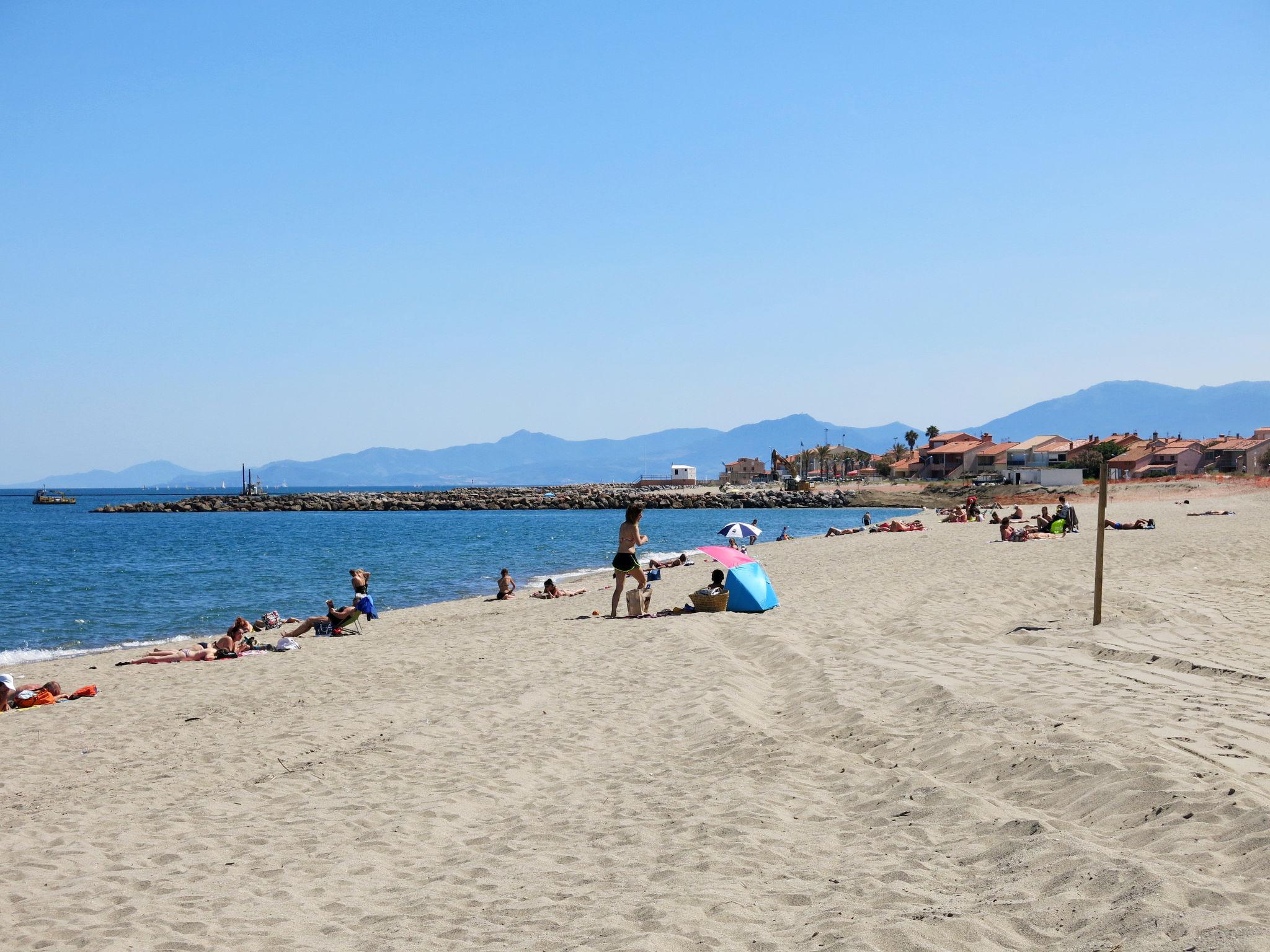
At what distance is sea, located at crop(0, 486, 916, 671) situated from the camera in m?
19.7

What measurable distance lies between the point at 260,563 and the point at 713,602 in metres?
25.5

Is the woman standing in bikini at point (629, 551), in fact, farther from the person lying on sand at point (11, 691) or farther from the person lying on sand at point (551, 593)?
the person lying on sand at point (11, 691)

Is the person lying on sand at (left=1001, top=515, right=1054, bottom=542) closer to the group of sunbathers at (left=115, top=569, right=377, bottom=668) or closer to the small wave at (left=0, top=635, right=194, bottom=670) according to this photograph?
the group of sunbathers at (left=115, top=569, right=377, bottom=668)

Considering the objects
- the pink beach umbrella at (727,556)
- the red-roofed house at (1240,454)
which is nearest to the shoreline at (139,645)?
the pink beach umbrella at (727,556)

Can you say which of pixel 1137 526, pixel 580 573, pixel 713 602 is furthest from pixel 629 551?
pixel 1137 526

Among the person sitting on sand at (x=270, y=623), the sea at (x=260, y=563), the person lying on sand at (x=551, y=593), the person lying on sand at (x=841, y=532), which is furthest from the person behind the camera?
the person lying on sand at (x=841, y=532)

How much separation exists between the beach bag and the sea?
565 cm

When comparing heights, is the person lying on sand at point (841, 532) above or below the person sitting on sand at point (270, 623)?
above

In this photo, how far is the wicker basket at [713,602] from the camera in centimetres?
1358

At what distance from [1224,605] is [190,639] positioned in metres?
17.5

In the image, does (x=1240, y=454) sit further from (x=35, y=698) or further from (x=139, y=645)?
(x=35, y=698)

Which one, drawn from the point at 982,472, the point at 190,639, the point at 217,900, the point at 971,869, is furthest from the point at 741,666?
the point at 982,472

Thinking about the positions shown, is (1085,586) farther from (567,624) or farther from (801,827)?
(801,827)

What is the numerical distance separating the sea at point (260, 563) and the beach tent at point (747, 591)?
10.4 meters
